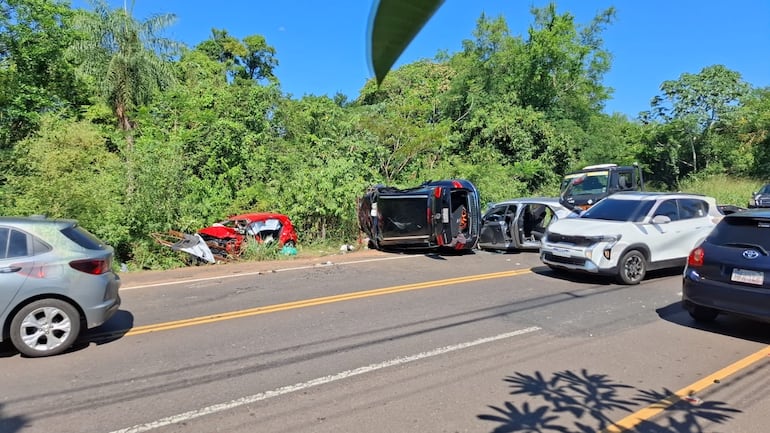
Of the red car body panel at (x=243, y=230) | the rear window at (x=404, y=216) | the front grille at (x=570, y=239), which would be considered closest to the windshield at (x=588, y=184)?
the rear window at (x=404, y=216)

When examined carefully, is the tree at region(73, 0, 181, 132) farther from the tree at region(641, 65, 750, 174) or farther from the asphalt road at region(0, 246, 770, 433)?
the tree at region(641, 65, 750, 174)

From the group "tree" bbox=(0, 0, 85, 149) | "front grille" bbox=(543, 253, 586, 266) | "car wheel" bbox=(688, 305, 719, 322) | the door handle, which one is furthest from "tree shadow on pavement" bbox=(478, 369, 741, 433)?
"tree" bbox=(0, 0, 85, 149)

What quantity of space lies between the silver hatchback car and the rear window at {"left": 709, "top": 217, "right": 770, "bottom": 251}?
7192 millimetres

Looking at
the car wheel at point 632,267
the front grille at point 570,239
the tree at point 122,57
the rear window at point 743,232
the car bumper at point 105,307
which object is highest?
the tree at point 122,57

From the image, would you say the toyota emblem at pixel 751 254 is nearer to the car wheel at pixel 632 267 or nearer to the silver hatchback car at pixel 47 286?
the car wheel at pixel 632 267

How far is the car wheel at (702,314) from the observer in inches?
249

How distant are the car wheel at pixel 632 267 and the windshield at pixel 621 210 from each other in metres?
0.66

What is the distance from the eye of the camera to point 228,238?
12734 mm

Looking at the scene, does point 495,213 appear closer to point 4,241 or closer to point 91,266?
point 91,266

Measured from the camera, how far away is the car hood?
9062 mm

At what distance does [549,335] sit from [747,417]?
2.27m

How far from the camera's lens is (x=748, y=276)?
5.74m

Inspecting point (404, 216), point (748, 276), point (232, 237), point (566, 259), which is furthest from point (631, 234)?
point (232, 237)

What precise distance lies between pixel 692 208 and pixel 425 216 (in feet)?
18.9
